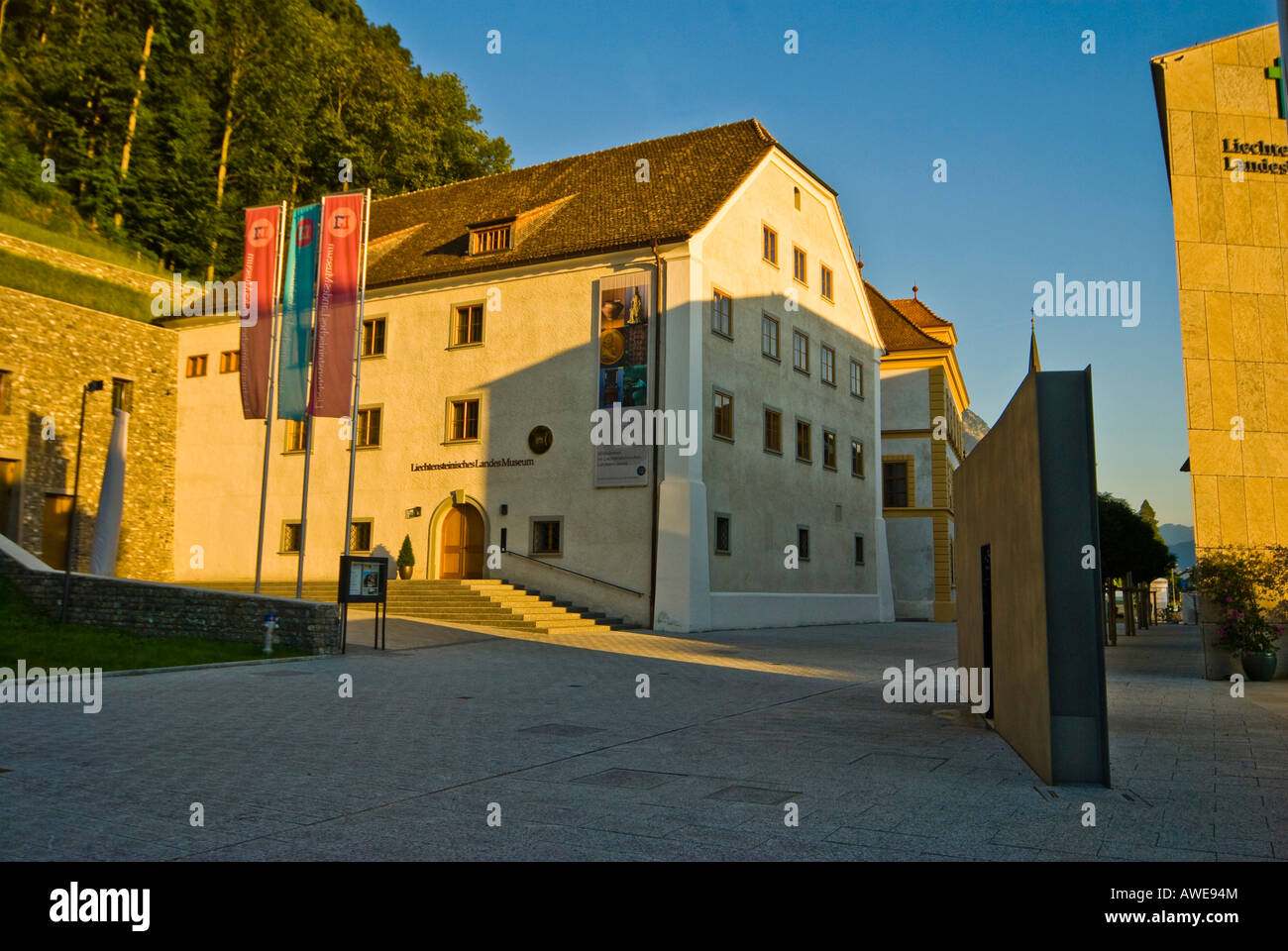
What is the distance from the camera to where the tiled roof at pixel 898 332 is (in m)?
45.5

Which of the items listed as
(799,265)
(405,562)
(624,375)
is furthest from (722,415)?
(405,562)

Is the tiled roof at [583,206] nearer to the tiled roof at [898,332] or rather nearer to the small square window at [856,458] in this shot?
the small square window at [856,458]

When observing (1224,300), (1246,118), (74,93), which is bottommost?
(1224,300)

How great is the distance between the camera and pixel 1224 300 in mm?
16219

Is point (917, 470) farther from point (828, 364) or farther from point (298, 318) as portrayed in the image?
point (298, 318)

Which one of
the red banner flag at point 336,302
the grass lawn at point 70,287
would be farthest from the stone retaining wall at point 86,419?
the red banner flag at point 336,302

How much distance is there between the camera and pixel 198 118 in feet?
147

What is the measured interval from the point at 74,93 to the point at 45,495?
2027 cm

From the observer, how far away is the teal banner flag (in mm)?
22688

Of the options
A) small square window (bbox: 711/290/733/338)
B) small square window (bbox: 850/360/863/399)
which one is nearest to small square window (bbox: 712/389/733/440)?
small square window (bbox: 711/290/733/338)

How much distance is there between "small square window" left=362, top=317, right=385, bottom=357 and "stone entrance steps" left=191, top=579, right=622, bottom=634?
29.0ft

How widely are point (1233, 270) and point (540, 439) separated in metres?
17.6
